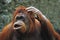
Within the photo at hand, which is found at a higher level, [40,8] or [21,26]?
[21,26]

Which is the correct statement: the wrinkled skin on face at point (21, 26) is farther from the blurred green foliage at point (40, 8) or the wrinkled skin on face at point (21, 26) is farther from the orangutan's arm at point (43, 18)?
the blurred green foliage at point (40, 8)

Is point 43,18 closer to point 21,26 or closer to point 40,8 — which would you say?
point 21,26

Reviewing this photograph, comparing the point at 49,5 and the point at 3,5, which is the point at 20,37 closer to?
the point at 3,5

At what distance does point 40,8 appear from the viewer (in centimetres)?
956

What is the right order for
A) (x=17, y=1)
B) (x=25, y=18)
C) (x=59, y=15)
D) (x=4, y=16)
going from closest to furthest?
(x=25, y=18)
(x=4, y=16)
(x=17, y=1)
(x=59, y=15)

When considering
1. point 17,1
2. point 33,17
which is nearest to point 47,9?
point 17,1

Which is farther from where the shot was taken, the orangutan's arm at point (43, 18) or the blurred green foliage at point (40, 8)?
the blurred green foliage at point (40, 8)

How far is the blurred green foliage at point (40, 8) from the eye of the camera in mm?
8594

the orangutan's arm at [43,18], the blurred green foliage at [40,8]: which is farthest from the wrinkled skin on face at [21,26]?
the blurred green foliage at [40,8]

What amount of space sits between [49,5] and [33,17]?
2302 mm

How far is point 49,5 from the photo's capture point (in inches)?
381

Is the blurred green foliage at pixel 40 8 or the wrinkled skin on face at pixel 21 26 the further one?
the blurred green foliage at pixel 40 8

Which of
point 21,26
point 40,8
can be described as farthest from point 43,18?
point 40,8

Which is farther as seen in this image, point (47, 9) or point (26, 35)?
point (47, 9)
